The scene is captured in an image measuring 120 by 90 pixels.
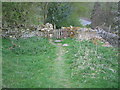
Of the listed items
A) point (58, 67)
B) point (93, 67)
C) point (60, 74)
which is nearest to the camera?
point (60, 74)

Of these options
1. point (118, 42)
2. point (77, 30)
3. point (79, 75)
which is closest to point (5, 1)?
point (77, 30)

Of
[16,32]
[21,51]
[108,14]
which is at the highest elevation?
[108,14]

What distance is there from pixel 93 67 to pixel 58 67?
1.34 metres

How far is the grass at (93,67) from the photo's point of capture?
187 inches

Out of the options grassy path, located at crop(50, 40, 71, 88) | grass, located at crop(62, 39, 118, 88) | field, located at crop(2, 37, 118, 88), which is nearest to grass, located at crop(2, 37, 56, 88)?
field, located at crop(2, 37, 118, 88)

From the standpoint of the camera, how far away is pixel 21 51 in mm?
7504

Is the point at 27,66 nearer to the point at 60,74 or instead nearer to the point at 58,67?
the point at 58,67

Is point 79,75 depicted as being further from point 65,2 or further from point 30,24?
point 65,2

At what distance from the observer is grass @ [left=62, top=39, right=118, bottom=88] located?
15.6ft

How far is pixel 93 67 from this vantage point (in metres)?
Result: 5.80

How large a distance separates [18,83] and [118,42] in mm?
A: 7351

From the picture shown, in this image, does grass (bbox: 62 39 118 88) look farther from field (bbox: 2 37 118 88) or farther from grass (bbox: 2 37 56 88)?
grass (bbox: 2 37 56 88)

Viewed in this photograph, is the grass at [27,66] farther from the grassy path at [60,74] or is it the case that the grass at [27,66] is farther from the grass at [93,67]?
the grass at [93,67]

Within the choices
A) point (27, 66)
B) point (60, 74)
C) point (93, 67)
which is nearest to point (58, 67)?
point (60, 74)
